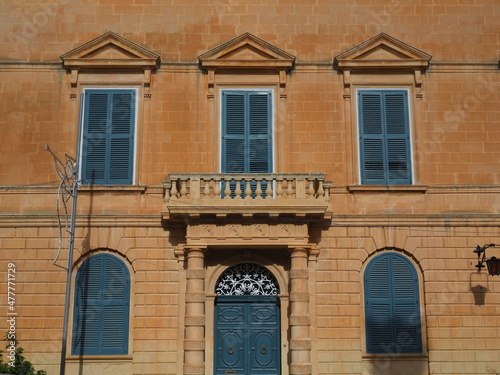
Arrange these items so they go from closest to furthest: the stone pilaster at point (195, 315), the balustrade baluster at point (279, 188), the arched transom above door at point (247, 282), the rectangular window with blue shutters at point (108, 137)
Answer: the stone pilaster at point (195, 315)
the balustrade baluster at point (279, 188)
the arched transom above door at point (247, 282)
the rectangular window with blue shutters at point (108, 137)

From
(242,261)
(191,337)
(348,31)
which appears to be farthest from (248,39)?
(191,337)

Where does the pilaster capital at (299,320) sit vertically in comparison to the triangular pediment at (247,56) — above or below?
below

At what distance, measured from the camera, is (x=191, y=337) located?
1501 cm

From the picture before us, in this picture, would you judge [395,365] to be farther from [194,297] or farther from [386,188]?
[194,297]

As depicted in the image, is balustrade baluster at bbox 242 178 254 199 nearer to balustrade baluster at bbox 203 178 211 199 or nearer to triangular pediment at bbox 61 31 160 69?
balustrade baluster at bbox 203 178 211 199

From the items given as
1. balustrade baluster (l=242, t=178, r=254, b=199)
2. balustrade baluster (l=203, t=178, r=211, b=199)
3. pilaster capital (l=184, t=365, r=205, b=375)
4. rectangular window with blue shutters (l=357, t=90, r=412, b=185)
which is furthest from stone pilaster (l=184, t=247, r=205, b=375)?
rectangular window with blue shutters (l=357, t=90, r=412, b=185)

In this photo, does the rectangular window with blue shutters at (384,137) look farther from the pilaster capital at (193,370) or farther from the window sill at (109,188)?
the pilaster capital at (193,370)

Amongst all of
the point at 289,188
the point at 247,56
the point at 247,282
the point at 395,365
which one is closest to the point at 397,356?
the point at 395,365

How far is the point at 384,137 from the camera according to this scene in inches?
659

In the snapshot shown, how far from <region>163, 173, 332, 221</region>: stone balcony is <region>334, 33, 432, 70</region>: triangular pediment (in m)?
3.08

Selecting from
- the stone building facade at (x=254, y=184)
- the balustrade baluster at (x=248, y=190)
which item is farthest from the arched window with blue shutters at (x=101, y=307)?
the balustrade baluster at (x=248, y=190)

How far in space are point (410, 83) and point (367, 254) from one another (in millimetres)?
4219

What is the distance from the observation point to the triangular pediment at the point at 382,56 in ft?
55.5

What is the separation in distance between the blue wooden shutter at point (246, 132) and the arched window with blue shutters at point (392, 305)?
3.37 meters
